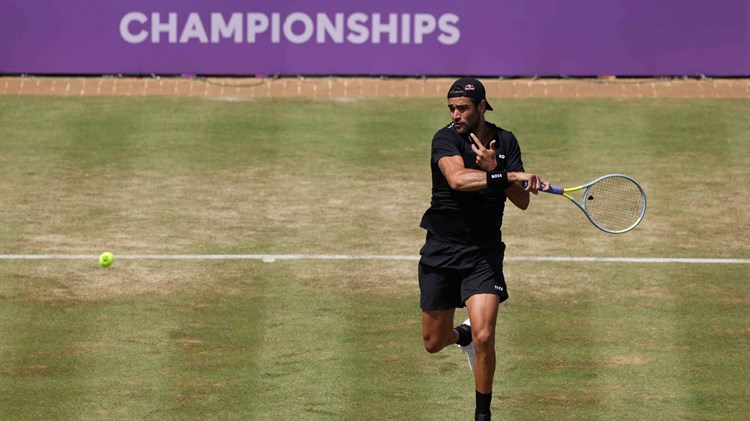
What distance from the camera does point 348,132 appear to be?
21.5m

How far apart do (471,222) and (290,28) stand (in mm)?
11969

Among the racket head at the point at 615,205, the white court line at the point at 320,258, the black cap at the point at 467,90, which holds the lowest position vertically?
the white court line at the point at 320,258

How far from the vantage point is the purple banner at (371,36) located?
74.7 ft

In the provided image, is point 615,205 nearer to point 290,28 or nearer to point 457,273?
point 457,273

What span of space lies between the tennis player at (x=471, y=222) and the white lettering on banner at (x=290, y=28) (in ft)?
37.7

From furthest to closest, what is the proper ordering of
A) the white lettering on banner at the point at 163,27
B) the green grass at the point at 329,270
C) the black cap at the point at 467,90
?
1. the white lettering on banner at the point at 163,27
2. the green grass at the point at 329,270
3. the black cap at the point at 467,90

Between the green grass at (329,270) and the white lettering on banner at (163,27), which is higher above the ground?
the white lettering on banner at (163,27)

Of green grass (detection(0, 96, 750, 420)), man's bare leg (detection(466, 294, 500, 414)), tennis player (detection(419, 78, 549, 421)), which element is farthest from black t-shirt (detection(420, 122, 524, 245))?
green grass (detection(0, 96, 750, 420))

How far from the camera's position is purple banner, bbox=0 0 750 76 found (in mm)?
22781

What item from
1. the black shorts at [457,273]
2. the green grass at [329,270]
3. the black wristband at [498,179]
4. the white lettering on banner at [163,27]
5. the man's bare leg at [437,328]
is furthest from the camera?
the white lettering on banner at [163,27]

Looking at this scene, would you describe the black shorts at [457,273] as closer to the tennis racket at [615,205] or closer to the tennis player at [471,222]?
the tennis player at [471,222]

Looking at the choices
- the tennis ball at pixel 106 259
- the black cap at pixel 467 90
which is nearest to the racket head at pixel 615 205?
the black cap at pixel 467 90

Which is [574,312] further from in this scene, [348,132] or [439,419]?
[348,132]

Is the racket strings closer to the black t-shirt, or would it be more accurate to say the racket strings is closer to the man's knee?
the black t-shirt
